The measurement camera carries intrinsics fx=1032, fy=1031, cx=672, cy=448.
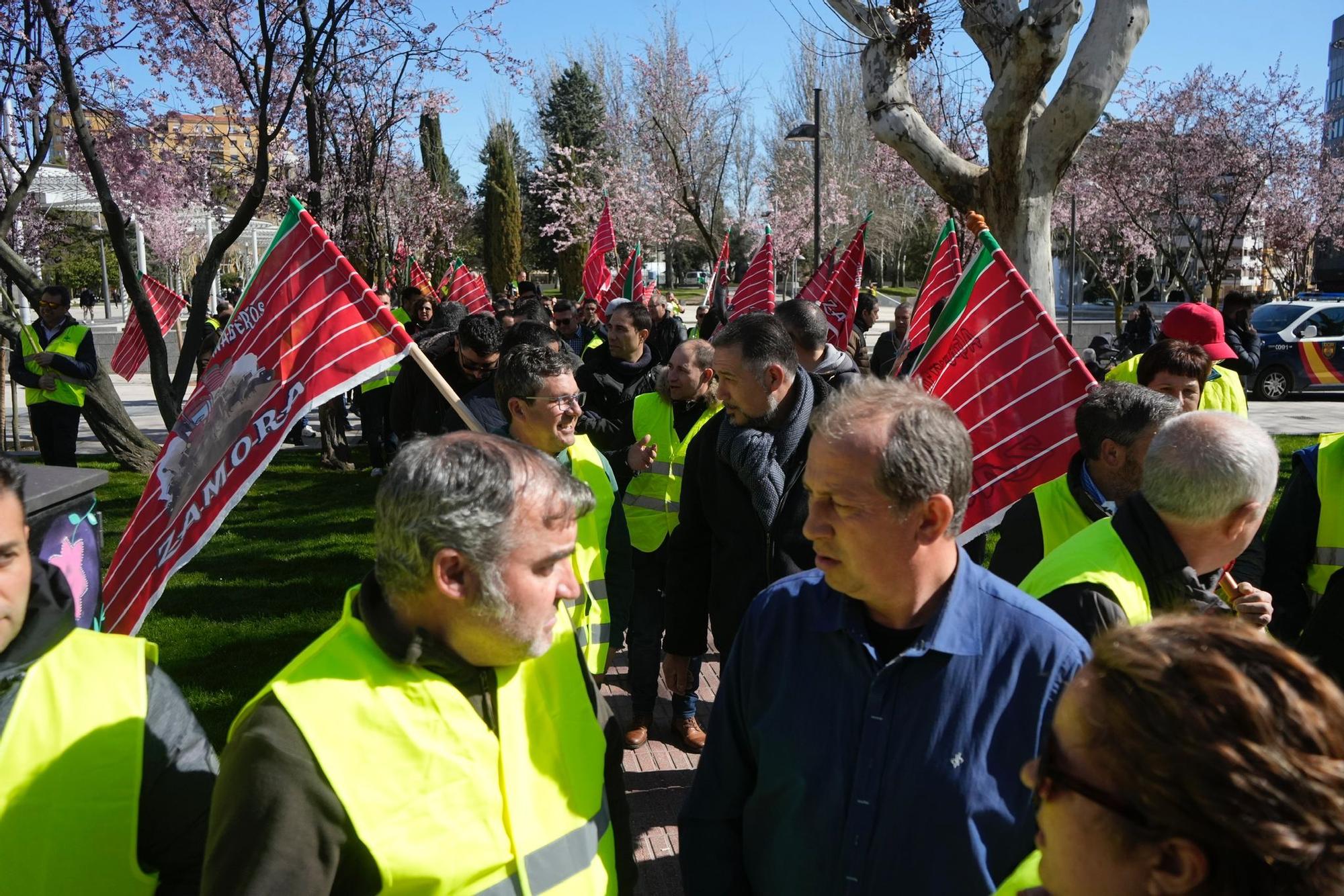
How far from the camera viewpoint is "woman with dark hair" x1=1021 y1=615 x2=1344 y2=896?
108cm

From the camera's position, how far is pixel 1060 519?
3.25 m

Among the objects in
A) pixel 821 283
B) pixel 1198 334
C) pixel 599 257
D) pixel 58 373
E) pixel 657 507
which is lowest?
pixel 657 507

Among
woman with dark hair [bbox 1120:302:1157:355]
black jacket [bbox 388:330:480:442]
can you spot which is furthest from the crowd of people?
woman with dark hair [bbox 1120:302:1157:355]

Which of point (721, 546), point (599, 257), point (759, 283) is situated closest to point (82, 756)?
point (721, 546)

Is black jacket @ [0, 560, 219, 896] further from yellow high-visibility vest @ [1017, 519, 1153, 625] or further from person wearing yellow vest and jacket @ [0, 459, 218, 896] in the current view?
yellow high-visibility vest @ [1017, 519, 1153, 625]

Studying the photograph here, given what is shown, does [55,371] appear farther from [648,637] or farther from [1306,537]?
[1306,537]

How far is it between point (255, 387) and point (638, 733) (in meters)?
2.46

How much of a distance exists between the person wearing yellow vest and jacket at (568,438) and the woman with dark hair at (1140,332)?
42.3 ft

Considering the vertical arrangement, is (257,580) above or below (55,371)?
below

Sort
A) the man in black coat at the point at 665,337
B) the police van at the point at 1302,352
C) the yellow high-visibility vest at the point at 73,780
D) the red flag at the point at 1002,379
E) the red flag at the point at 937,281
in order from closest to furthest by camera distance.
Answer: the yellow high-visibility vest at the point at 73,780
the red flag at the point at 1002,379
the red flag at the point at 937,281
the man in black coat at the point at 665,337
the police van at the point at 1302,352

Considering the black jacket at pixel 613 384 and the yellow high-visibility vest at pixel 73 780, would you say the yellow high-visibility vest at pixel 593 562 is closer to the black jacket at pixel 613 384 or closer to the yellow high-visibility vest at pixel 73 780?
the yellow high-visibility vest at pixel 73 780

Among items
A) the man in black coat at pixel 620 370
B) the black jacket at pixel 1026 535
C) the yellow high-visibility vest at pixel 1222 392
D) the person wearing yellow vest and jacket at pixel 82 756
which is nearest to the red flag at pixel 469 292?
the man in black coat at pixel 620 370

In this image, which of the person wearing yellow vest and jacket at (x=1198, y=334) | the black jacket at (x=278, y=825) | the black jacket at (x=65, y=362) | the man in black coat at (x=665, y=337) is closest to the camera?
the black jacket at (x=278, y=825)

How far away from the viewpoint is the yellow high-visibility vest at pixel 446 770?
169cm
